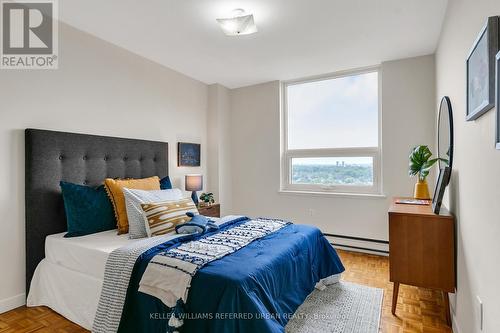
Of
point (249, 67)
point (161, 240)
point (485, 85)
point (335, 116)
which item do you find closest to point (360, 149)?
point (335, 116)

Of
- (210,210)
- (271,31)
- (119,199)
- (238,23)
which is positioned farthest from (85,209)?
(271,31)

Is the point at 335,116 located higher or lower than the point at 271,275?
higher

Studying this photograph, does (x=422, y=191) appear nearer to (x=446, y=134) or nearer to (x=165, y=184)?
(x=446, y=134)

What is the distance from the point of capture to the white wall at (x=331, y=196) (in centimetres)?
333

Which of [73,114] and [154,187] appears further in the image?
[154,187]

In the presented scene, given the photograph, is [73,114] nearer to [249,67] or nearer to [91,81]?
[91,81]

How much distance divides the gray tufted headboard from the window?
2.43m

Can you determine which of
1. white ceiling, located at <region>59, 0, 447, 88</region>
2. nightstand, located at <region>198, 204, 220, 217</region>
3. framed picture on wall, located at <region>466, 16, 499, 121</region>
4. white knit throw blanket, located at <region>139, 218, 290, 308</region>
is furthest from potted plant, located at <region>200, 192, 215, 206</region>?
framed picture on wall, located at <region>466, 16, 499, 121</region>

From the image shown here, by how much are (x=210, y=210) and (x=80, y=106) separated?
77.2 inches

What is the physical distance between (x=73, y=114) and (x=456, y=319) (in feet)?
11.6

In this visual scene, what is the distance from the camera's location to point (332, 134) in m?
3.95

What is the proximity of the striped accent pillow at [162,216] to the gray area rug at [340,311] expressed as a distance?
3.88ft

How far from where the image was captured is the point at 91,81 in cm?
278

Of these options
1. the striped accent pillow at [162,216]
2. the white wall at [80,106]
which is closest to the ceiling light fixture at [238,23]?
the white wall at [80,106]
